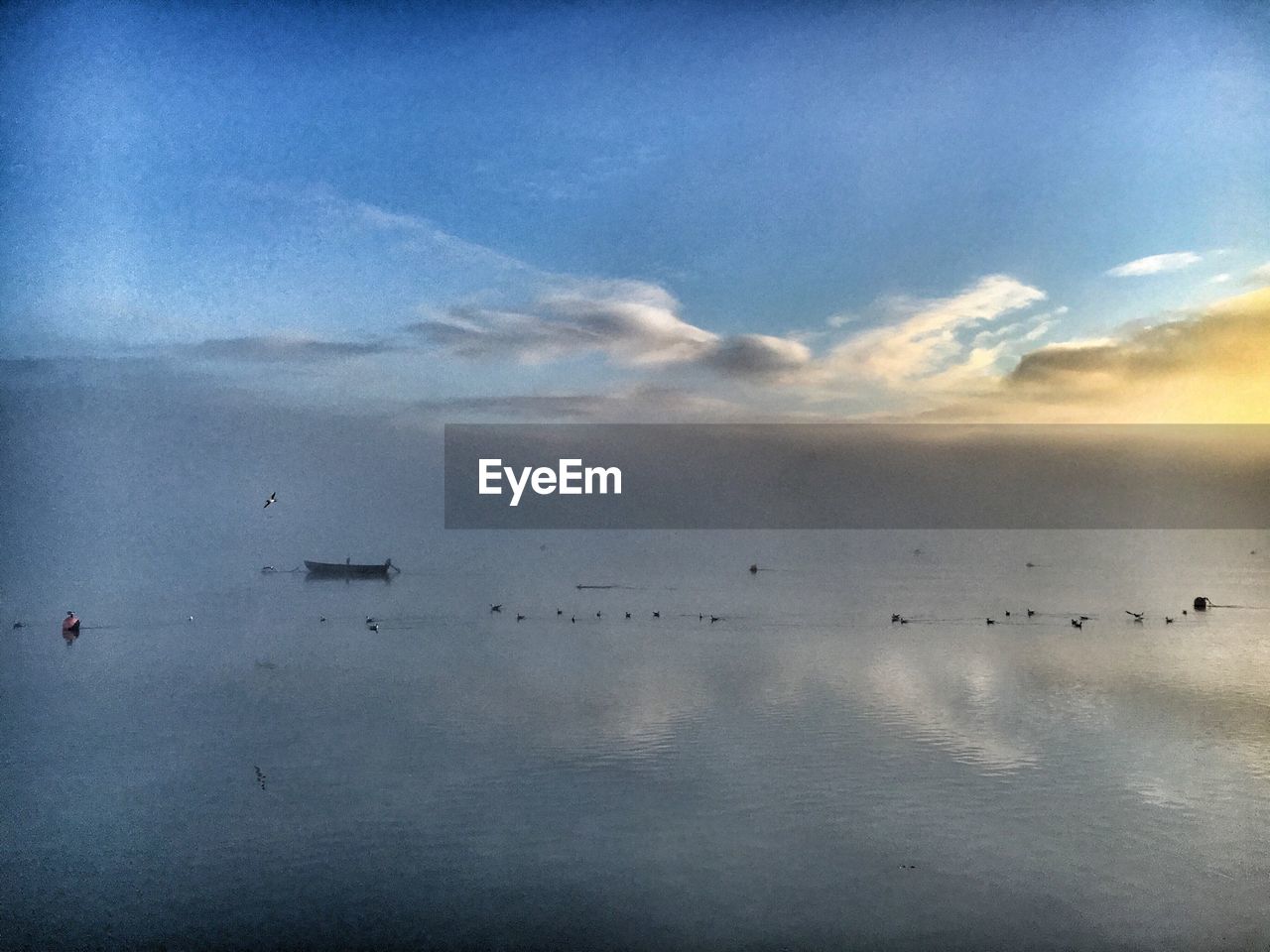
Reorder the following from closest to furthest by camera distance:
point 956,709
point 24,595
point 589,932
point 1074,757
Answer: point 589,932, point 1074,757, point 956,709, point 24,595

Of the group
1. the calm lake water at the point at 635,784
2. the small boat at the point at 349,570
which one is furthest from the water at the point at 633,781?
the small boat at the point at 349,570

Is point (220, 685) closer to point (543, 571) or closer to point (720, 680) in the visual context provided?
point (720, 680)

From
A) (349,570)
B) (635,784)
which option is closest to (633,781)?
Result: (635,784)

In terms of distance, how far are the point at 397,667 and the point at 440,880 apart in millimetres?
11740

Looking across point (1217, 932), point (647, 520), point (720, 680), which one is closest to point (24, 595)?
point (720, 680)

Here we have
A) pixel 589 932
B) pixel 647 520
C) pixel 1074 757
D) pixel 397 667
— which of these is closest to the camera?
pixel 589 932

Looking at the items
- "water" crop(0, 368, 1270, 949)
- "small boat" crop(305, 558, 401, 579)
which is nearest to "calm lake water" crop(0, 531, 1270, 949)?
"water" crop(0, 368, 1270, 949)

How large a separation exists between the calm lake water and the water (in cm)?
5

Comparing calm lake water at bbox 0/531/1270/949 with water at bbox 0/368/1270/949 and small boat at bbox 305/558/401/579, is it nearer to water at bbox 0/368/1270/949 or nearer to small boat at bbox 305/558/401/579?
water at bbox 0/368/1270/949

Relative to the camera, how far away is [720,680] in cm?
2017

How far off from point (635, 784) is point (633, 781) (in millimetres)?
121

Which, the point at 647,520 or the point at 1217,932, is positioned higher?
the point at 647,520

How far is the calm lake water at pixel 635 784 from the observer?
983cm

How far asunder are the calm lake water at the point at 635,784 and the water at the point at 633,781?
55 mm
